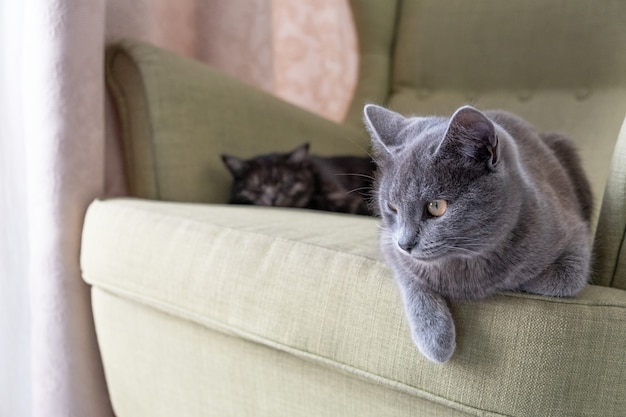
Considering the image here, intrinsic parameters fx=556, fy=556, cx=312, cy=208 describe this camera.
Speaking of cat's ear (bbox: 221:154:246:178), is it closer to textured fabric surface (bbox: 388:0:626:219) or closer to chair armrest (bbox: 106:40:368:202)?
chair armrest (bbox: 106:40:368:202)

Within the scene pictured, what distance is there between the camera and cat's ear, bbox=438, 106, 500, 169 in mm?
624

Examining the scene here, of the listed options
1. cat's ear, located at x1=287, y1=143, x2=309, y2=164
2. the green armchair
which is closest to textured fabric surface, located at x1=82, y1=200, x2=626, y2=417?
the green armchair

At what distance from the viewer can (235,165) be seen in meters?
1.44

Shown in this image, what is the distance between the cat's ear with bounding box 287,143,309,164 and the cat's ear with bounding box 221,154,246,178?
0.15 meters

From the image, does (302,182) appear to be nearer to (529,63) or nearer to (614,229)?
(529,63)

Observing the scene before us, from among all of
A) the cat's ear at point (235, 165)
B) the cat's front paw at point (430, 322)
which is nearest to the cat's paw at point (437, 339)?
the cat's front paw at point (430, 322)

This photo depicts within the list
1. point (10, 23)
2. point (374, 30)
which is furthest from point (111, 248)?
point (374, 30)

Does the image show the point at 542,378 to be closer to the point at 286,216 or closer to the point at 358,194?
the point at 286,216

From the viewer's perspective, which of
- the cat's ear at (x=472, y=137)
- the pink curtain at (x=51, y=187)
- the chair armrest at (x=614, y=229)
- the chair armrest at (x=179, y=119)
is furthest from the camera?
the chair armrest at (x=179, y=119)

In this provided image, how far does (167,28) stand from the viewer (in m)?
1.71

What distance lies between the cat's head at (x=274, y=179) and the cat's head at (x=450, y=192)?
30.7 inches

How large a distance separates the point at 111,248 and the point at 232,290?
0.99ft

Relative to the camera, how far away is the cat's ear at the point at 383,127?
78 centimetres

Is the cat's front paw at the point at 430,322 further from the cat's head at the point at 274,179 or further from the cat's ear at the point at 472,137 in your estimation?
the cat's head at the point at 274,179
